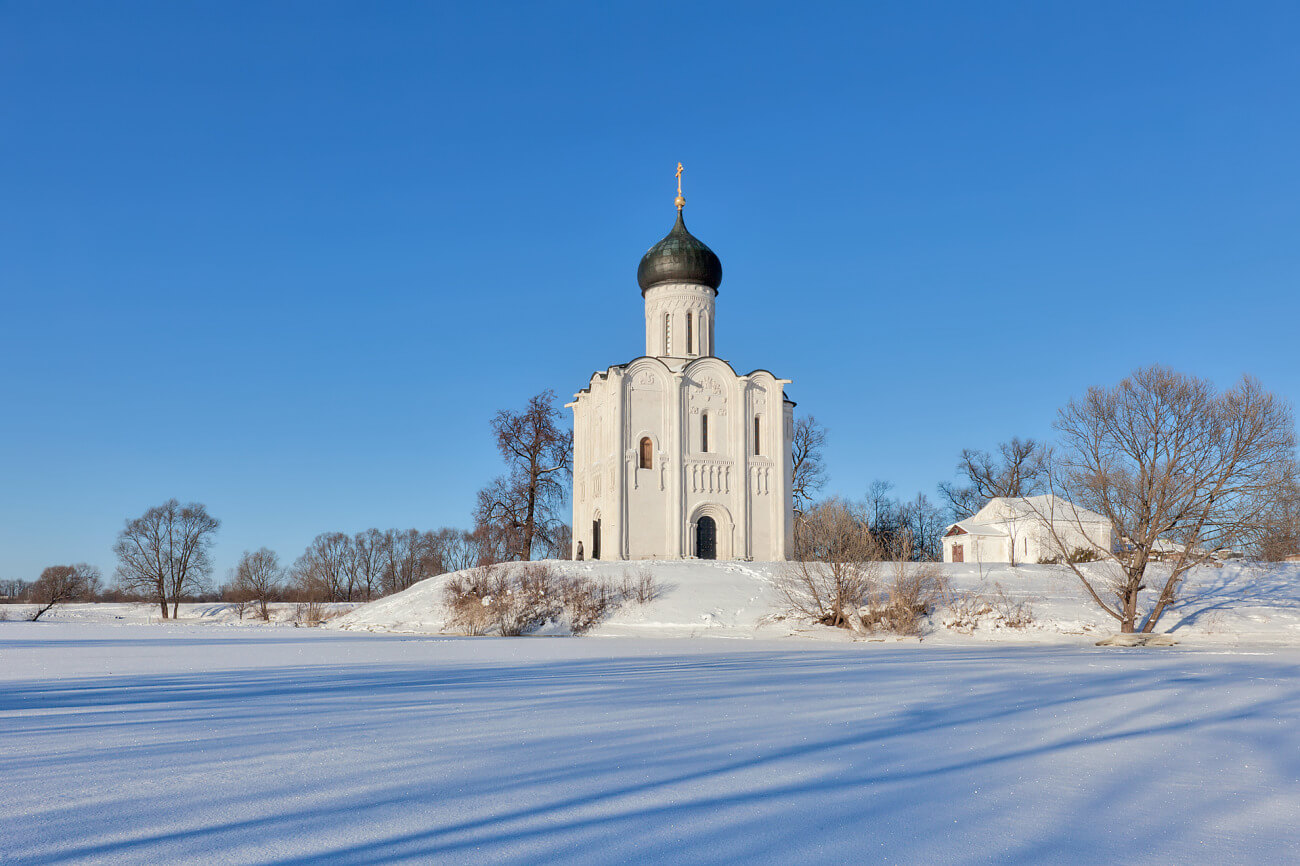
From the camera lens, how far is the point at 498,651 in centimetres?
1641

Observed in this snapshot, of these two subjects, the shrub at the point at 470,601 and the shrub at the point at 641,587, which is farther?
the shrub at the point at 641,587

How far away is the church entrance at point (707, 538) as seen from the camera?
31.6 m

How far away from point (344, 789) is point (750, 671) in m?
7.76

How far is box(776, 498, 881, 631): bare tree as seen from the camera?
71.9ft

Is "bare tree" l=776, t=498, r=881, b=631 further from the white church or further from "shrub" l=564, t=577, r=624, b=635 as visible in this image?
the white church

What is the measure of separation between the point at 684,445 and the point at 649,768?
26170 millimetres

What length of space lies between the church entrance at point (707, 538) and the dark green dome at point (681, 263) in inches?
336

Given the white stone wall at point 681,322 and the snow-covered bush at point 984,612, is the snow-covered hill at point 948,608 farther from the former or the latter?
the white stone wall at point 681,322

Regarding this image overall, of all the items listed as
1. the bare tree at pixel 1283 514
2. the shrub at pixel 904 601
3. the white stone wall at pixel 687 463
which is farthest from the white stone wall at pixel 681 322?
the bare tree at pixel 1283 514

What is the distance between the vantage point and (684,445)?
31688 mm

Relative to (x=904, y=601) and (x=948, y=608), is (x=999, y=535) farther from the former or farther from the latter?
(x=904, y=601)

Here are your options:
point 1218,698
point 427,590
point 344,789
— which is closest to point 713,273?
point 427,590

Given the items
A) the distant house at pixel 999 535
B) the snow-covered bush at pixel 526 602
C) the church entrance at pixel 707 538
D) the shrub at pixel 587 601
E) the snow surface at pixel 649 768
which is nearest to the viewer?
the snow surface at pixel 649 768

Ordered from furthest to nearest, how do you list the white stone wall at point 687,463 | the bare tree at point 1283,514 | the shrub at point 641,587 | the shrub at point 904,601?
1. the white stone wall at point 687,463
2. the shrub at point 641,587
3. the shrub at point 904,601
4. the bare tree at point 1283,514
